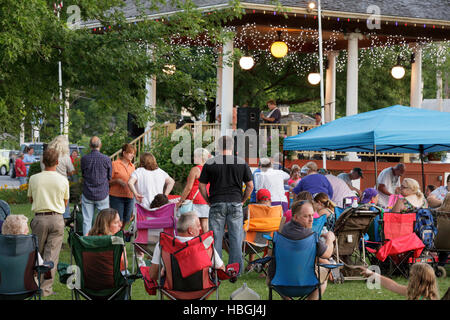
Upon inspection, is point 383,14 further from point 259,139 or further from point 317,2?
point 259,139

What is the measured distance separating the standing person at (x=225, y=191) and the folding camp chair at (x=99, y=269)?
248cm

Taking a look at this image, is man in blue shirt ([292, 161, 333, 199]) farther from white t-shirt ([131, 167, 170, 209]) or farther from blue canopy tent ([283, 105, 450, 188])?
white t-shirt ([131, 167, 170, 209])

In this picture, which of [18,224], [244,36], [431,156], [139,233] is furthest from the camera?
[244,36]

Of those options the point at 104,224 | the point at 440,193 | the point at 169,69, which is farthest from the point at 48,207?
the point at 440,193

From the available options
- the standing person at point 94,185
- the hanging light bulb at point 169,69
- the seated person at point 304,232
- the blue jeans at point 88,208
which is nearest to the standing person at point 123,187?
the standing person at point 94,185

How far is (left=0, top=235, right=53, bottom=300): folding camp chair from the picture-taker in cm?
620

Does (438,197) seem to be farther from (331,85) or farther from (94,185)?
(331,85)

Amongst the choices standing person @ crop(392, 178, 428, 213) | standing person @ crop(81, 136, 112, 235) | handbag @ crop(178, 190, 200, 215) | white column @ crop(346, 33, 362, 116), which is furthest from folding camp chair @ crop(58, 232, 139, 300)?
white column @ crop(346, 33, 362, 116)

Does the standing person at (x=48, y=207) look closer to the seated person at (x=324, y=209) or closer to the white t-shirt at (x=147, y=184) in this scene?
the white t-shirt at (x=147, y=184)

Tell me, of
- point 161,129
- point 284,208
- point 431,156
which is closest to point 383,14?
point 431,156

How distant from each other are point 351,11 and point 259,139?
14.9ft

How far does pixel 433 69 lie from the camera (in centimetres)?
3288

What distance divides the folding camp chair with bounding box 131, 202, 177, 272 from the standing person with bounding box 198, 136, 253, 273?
54cm

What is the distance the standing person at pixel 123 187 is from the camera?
10.5 m
